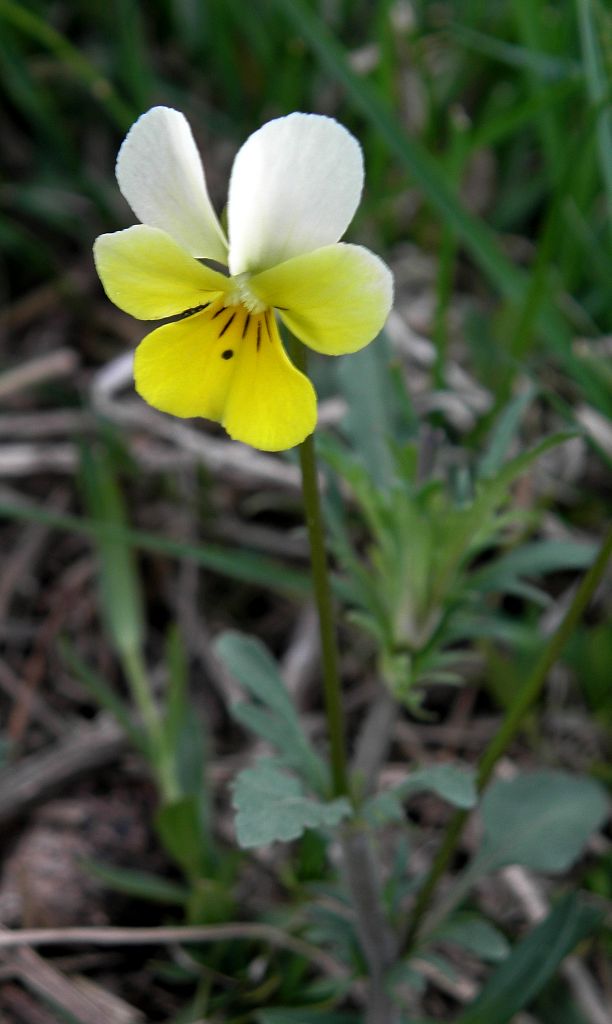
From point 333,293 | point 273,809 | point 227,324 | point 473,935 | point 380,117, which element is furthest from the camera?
point 380,117

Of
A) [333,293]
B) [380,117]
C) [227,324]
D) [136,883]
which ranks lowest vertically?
[136,883]

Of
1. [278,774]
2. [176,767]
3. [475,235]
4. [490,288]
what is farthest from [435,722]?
[490,288]

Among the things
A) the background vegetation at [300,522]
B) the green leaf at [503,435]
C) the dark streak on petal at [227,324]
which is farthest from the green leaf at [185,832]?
the dark streak on petal at [227,324]

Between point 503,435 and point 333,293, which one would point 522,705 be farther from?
point 333,293

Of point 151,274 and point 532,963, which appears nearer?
point 151,274

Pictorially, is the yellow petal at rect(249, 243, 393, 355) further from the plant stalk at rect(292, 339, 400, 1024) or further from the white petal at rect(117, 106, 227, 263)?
the plant stalk at rect(292, 339, 400, 1024)

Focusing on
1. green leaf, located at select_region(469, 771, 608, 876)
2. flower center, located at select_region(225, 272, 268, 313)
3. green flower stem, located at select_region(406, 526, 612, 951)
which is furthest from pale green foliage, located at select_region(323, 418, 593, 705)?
flower center, located at select_region(225, 272, 268, 313)

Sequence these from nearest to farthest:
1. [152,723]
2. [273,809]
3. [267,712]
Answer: [273,809], [267,712], [152,723]

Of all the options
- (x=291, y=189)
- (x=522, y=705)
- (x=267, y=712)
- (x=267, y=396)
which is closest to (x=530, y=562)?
(x=522, y=705)
